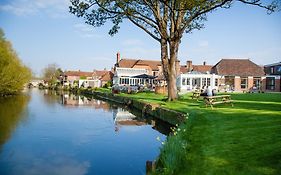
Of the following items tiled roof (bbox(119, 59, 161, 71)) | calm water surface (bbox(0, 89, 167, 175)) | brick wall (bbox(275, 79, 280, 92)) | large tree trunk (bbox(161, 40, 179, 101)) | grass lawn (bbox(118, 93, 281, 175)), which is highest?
tiled roof (bbox(119, 59, 161, 71))

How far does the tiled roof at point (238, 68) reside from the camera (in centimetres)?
5133

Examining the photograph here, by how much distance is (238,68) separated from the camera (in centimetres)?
5272

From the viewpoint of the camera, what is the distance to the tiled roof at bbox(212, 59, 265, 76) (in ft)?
168

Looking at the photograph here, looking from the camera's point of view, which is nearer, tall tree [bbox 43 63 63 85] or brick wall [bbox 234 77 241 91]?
brick wall [bbox 234 77 241 91]

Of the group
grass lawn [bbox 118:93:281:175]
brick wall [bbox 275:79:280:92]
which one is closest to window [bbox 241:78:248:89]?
brick wall [bbox 275:79:280:92]

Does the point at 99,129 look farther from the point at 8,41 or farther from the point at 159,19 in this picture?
the point at 8,41

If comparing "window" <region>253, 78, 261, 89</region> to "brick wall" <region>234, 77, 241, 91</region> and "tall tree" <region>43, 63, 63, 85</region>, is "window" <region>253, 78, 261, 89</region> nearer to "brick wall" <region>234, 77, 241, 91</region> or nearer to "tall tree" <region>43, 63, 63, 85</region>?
"brick wall" <region>234, 77, 241, 91</region>

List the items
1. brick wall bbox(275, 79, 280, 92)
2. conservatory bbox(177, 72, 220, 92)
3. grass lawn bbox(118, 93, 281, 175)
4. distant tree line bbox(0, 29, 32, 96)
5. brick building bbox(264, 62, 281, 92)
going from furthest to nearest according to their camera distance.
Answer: brick building bbox(264, 62, 281, 92) < brick wall bbox(275, 79, 280, 92) < conservatory bbox(177, 72, 220, 92) < distant tree line bbox(0, 29, 32, 96) < grass lawn bbox(118, 93, 281, 175)

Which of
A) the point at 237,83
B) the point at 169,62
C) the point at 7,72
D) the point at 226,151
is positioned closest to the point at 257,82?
the point at 237,83

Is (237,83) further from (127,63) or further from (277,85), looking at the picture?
(127,63)

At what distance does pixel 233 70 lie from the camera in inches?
2053

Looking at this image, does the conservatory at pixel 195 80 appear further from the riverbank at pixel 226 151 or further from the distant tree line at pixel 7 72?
the riverbank at pixel 226 151

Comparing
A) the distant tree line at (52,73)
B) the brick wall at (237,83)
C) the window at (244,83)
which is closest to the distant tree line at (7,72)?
the brick wall at (237,83)

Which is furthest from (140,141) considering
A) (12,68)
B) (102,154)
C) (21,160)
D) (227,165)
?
(12,68)
